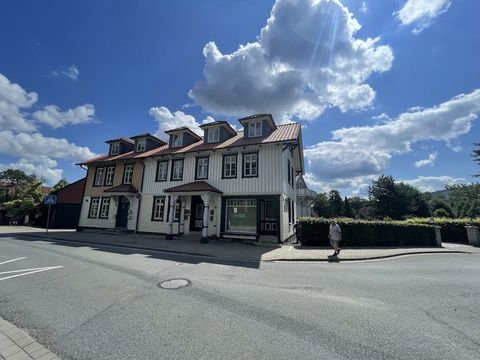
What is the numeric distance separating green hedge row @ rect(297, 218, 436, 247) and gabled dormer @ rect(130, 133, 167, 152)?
15950mm

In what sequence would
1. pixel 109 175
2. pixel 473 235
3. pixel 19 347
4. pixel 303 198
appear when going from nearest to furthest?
pixel 19 347 → pixel 473 235 → pixel 109 175 → pixel 303 198

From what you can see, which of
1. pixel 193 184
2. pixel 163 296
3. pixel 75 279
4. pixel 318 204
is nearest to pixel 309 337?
pixel 163 296

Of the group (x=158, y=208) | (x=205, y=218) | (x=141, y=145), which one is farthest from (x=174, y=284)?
(x=141, y=145)

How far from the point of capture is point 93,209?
22141 millimetres

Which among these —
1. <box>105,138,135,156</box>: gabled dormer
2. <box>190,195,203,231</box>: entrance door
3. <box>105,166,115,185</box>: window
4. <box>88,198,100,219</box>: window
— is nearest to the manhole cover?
<box>190,195,203,231</box>: entrance door

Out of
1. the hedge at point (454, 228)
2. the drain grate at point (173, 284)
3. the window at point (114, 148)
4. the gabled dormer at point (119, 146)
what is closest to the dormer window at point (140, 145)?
the gabled dormer at point (119, 146)

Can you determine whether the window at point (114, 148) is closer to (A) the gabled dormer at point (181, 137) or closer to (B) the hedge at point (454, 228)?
(A) the gabled dormer at point (181, 137)

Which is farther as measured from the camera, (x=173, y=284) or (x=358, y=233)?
(x=358, y=233)

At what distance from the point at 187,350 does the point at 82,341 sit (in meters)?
1.68

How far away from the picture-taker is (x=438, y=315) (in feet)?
14.7

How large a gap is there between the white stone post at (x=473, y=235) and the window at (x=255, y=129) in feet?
55.5

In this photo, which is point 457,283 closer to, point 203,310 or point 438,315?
point 438,315

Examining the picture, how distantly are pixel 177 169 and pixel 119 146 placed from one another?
28.7 feet

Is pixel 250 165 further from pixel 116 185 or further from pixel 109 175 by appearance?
pixel 109 175
